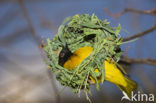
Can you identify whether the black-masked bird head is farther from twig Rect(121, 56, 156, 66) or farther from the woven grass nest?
twig Rect(121, 56, 156, 66)

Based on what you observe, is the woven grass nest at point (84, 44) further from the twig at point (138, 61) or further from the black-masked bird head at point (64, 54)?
the twig at point (138, 61)

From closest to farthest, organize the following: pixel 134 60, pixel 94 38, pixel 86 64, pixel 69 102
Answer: pixel 86 64, pixel 94 38, pixel 134 60, pixel 69 102

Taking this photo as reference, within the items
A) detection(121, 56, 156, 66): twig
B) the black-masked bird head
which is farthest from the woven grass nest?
detection(121, 56, 156, 66): twig

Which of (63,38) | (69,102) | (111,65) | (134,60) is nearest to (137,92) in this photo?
(111,65)

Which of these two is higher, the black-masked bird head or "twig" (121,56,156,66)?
A: the black-masked bird head

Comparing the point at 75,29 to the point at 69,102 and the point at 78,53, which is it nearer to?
the point at 78,53

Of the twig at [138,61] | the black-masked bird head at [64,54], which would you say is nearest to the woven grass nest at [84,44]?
the black-masked bird head at [64,54]
